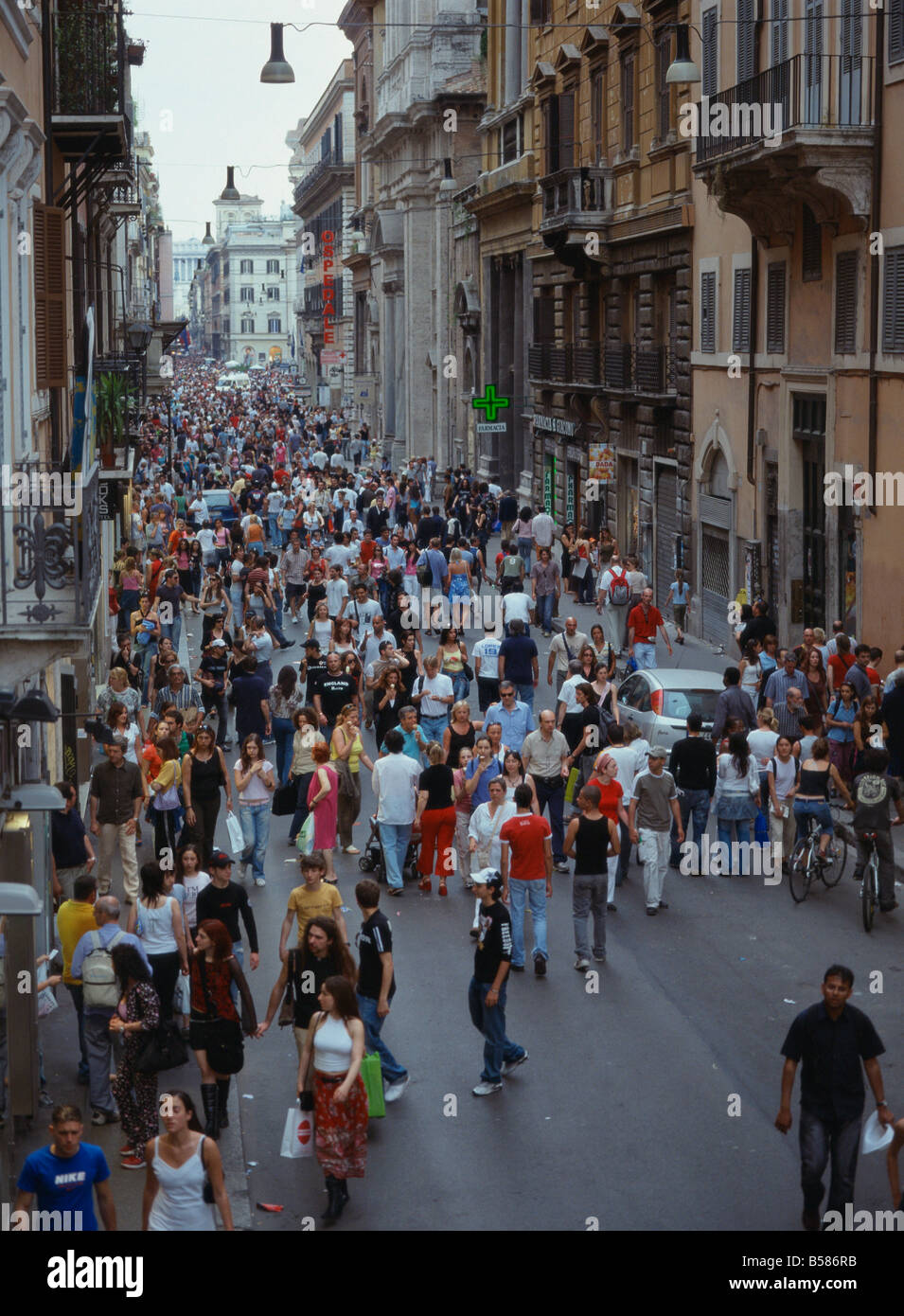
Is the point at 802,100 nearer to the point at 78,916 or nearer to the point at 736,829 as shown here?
the point at 736,829

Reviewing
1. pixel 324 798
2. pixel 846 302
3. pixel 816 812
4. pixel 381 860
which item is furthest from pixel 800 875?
pixel 846 302

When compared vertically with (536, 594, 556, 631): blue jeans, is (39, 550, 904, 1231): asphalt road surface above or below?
below

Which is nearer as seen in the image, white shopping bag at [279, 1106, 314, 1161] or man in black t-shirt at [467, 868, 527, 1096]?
white shopping bag at [279, 1106, 314, 1161]

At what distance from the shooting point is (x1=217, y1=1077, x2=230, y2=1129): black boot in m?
10.0

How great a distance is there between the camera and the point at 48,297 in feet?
50.4


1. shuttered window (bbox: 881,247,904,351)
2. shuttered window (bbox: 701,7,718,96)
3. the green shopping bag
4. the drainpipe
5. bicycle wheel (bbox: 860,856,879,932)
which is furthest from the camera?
shuttered window (bbox: 701,7,718,96)

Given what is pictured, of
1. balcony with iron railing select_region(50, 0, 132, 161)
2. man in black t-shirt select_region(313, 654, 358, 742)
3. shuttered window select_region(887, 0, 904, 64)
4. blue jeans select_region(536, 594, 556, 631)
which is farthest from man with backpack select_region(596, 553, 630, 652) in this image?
balcony with iron railing select_region(50, 0, 132, 161)

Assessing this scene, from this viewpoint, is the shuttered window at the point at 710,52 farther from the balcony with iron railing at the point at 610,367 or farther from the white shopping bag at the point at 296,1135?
the white shopping bag at the point at 296,1135

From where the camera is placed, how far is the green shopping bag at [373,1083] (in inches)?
379

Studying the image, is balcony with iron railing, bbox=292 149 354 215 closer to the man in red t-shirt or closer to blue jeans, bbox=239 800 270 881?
blue jeans, bbox=239 800 270 881

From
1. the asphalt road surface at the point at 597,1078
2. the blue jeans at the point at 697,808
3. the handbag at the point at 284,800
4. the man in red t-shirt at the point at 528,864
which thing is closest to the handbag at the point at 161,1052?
the asphalt road surface at the point at 597,1078

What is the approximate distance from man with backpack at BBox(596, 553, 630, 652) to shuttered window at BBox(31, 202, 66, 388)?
1054 centimetres
